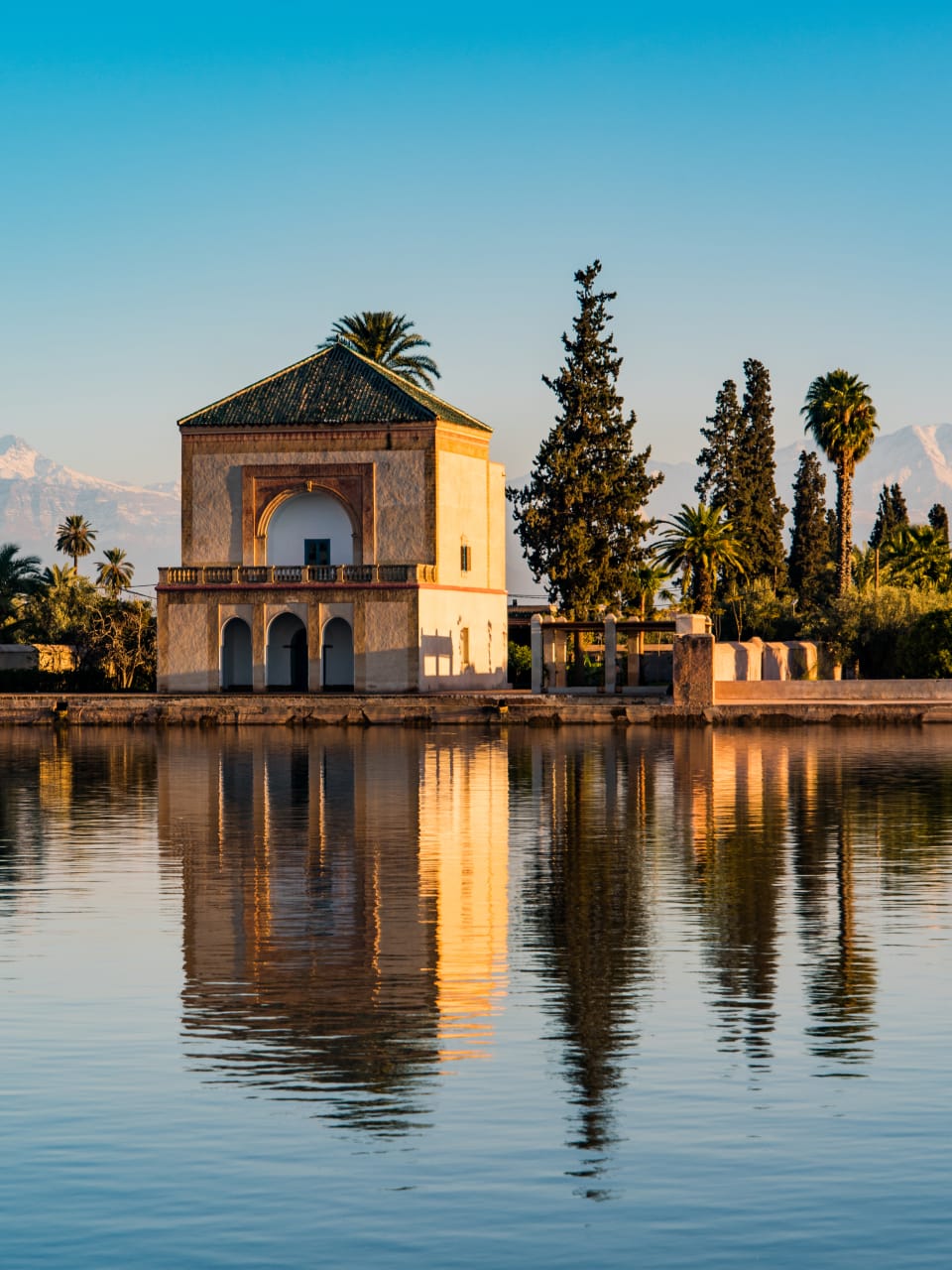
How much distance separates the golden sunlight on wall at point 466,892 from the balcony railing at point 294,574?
21000 millimetres

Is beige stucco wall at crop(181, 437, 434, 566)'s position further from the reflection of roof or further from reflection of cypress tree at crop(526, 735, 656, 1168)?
reflection of cypress tree at crop(526, 735, 656, 1168)

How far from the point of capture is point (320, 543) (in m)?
54.8

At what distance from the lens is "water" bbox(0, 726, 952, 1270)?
7578 millimetres

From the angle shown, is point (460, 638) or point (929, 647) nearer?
point (929, 647)

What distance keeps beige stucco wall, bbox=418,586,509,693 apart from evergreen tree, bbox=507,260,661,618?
94.6 inches

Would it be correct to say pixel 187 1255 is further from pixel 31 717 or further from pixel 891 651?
pixel 891 651

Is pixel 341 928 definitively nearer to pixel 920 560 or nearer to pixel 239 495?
pixel 239 495

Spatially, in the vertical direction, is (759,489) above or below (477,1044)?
above

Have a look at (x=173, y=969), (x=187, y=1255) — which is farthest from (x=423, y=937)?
(x=187, y=1255)

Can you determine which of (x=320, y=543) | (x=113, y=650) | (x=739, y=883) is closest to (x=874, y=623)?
(x=320, y=543)

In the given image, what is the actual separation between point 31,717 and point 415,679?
10.4m

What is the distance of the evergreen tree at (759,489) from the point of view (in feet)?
224

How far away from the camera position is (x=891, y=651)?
53.6 meters

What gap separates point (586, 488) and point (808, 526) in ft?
56.9
